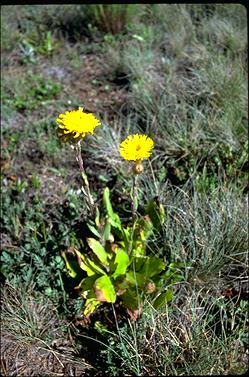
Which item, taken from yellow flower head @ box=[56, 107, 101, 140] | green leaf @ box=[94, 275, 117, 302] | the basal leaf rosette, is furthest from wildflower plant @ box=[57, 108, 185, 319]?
yellow flower head @ box=[56, 107, 101, 140]

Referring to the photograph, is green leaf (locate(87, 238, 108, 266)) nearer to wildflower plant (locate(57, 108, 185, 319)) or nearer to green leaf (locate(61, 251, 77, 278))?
wildflower plant (locate(57, 108, 185, 319))

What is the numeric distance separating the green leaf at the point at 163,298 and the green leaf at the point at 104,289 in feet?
0.62

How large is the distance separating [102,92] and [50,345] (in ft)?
7.11

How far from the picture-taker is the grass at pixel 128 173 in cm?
192

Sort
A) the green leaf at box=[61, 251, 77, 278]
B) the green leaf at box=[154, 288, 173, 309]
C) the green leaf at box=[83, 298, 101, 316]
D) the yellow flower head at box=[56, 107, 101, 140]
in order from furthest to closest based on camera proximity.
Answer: the green leaf at box=[61, 251, 77, 278] < the green leaf at box=[83, 298, 101, 316] < the green leaf at box=[154, 288, 173, 309] < the yellow flower head at box=[56, 107, 101, 140]

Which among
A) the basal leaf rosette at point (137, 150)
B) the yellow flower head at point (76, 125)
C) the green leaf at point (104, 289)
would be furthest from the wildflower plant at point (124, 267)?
the yellow flower head at point (76, 125)

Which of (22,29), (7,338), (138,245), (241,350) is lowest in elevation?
(7,338)

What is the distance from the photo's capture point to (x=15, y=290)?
6.77 ft

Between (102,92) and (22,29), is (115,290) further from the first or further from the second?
(22,29)

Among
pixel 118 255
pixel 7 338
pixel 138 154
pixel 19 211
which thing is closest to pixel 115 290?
pixel 118 255

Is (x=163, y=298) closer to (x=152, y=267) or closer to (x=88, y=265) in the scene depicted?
(x=152, y=267)

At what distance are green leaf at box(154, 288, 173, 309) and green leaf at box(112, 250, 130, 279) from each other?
8.1 inches

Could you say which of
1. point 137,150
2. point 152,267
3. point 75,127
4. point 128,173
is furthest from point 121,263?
point 128,173

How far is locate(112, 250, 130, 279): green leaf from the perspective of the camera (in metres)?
2.01
